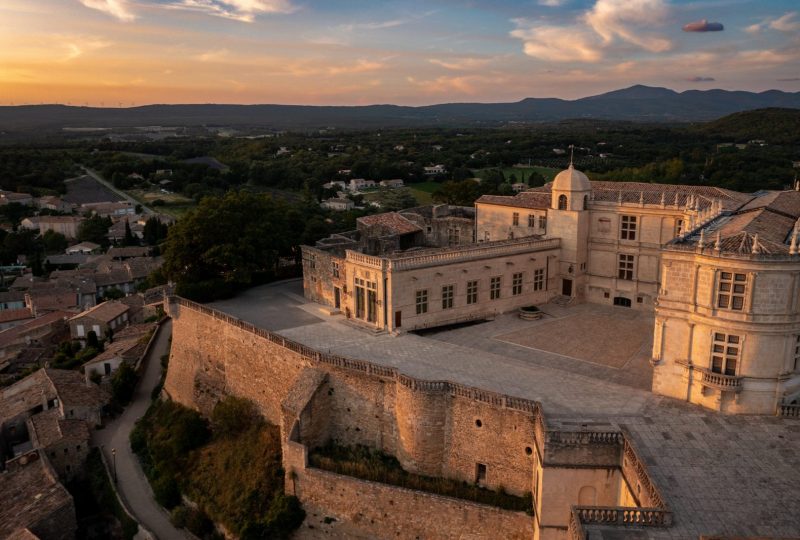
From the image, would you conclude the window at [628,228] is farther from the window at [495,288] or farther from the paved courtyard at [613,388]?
the window at [495,288]

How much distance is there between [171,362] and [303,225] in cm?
1544

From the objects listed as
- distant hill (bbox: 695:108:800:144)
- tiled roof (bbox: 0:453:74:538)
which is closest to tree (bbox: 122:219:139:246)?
tiled roof (bbox: 0:453:74:538)

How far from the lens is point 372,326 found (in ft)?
113

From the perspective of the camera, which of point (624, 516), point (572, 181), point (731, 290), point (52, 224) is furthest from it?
point (52, 224)

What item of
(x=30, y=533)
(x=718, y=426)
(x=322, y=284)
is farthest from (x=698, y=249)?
(x=30, y=533)

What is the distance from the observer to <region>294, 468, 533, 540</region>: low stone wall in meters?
22.4

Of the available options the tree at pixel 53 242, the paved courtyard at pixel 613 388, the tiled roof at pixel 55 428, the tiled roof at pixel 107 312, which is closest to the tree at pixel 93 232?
A: the tree at pixel 53 242

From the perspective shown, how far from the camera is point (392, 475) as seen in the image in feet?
82.8

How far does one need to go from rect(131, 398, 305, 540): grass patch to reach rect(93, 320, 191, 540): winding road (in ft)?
1.77

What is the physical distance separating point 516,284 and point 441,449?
15.4 meters

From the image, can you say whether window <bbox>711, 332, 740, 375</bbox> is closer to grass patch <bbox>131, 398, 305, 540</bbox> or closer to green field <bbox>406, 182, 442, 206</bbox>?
grass patch <bbox>131, 398, 305, 540</bbox>

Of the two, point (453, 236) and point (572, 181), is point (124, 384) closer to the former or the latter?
point (453, 236)

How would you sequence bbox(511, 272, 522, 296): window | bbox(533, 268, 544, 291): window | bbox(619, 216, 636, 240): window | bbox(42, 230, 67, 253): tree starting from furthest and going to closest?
bbox(42, 230, 67, 253): tree
bbox(533, 268, 544, 291): window
bbox(619, 216, 636, 240): window
bbox(511, 272, 522, 296): window

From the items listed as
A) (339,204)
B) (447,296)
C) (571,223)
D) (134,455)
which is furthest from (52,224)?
(571,223)
